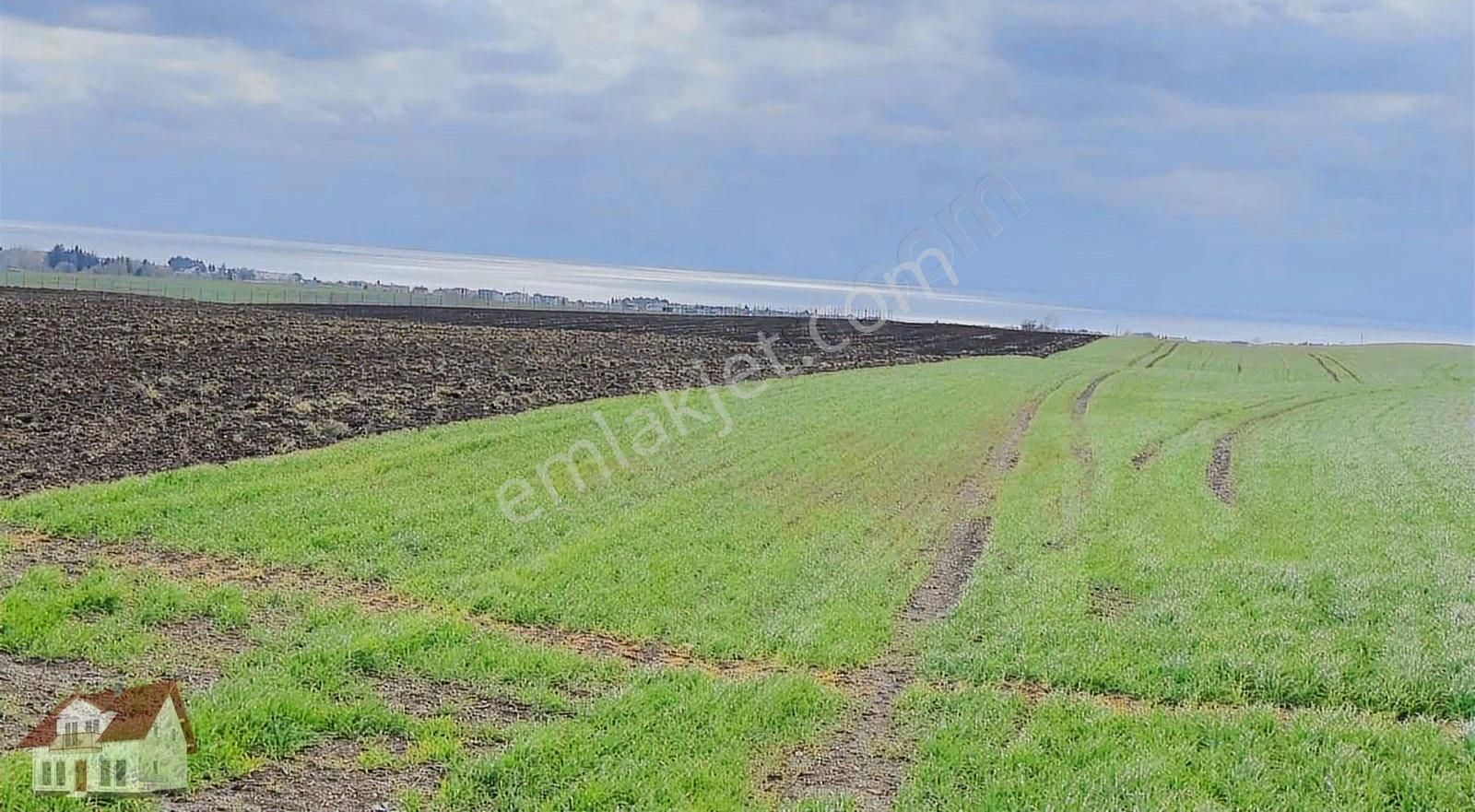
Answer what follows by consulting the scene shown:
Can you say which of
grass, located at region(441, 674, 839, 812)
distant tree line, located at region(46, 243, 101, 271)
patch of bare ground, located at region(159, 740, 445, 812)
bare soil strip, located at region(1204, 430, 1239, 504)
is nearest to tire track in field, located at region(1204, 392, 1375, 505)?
bare soil strip, located at region(1204, 430, 1239, 504)

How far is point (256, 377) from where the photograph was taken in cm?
2650

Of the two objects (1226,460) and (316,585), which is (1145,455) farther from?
(316,585)

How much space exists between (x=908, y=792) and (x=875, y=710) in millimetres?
1517

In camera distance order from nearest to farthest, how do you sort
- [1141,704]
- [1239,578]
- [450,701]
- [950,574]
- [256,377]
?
[450,701]
[1141,704]
[1239,578]
[950,574]
[256,377]

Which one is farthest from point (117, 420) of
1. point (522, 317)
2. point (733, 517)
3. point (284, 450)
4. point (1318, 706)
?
point (522, 317)

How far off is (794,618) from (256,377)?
20.2 m

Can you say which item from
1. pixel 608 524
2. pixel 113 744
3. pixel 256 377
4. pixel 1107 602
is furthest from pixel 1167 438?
pixel 113 744

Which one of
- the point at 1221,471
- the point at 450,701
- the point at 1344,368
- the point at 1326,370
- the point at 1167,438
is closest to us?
the point at 450,701

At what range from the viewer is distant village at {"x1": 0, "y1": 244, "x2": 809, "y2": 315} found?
11394 cm

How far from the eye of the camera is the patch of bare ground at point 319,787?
6309mm

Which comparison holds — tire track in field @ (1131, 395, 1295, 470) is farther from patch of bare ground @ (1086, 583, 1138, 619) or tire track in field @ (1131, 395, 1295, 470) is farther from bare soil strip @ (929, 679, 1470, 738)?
bare soil strip @ (929, 679, 1470, 738)

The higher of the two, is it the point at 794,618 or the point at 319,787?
the point at 794,618

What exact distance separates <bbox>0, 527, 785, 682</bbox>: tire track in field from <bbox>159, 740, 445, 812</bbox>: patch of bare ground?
8.21ft

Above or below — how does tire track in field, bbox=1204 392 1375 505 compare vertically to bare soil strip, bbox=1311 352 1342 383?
below
